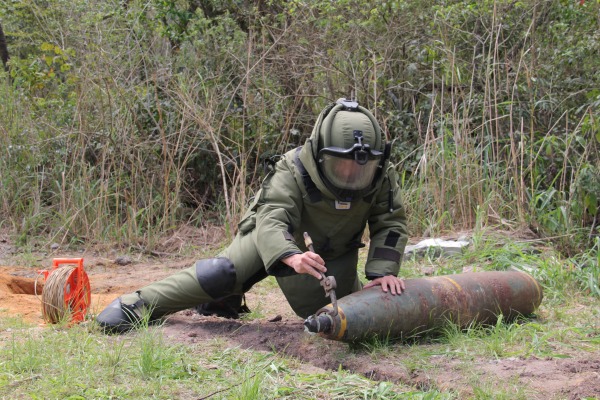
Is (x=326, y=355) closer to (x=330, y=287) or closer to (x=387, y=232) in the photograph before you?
(x=330, y=287)

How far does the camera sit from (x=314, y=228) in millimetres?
4203

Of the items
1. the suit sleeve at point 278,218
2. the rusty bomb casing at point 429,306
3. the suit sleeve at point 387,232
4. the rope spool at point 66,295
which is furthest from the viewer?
the rope spool at point 66,295

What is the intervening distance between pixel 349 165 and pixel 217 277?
3.36ft

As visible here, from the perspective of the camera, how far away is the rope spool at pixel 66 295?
4.27m

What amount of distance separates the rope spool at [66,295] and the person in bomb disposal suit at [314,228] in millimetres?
240

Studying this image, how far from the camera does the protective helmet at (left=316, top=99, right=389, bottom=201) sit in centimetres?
383

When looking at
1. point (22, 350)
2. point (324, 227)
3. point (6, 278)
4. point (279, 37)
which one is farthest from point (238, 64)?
point (22, 350)

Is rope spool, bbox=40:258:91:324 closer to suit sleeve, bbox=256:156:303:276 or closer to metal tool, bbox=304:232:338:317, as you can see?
suit sleeve, bbox=256:156:303:276

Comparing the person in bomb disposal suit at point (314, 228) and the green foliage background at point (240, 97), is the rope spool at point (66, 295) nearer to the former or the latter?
the person in bomb disposal suit at point (314, 228)

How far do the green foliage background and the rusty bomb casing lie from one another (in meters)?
2.36

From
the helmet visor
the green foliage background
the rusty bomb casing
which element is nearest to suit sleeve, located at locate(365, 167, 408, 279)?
the rusty bomb casing

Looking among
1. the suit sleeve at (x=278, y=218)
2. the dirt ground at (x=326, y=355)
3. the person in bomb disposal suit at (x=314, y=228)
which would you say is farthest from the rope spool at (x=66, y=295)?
the suit sleeve at (x=278, y=218)

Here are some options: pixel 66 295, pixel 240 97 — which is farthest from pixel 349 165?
pixel 240 97

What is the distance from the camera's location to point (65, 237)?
7.54 metres
